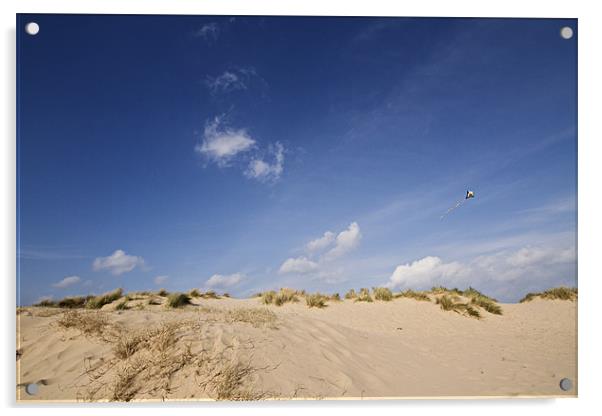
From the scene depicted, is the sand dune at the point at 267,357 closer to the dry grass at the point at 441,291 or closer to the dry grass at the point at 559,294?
the dry grass at the point at 559,294

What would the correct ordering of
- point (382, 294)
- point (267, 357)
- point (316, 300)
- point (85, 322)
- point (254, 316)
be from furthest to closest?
1. point (382, 294)
2. point (316, 300)
3. point (254, 316)
4. point (85, 322)
5. point (267, 357)

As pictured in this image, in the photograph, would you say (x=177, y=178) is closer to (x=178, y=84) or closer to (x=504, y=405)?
(x=178, y=84)

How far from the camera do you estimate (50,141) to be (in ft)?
13.9

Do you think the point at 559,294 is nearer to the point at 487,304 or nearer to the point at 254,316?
the point at 487,304

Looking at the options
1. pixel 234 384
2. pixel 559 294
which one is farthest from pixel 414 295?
pixel 234 384

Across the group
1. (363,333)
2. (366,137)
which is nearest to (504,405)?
(363,333)

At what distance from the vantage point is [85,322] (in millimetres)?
4207

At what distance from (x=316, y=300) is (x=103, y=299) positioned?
2.81 meters

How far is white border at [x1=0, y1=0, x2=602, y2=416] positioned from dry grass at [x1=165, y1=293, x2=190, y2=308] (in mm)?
1365

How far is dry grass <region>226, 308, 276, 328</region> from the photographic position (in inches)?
182

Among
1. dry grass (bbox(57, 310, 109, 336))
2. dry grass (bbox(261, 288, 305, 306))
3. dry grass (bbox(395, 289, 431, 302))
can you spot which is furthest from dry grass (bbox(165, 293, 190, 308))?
dry grass (bbox(395, 289, 431, 302))

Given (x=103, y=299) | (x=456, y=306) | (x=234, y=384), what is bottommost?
(x=234, y=384)

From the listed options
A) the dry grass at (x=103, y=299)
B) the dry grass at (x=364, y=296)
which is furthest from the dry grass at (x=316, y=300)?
the dry grass at (x=103, y=299)

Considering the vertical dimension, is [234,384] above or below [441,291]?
below
